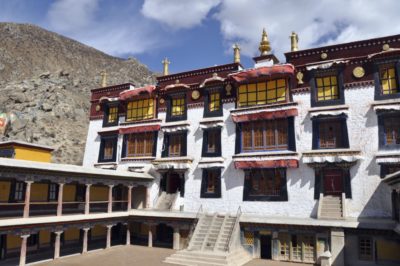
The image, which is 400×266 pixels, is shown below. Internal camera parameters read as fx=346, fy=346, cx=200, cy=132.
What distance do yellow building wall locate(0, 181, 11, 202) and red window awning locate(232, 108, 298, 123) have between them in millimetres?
14740

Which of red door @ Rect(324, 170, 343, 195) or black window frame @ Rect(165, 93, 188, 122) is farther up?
black window frame @ Rect(165, 93, 188, 122)

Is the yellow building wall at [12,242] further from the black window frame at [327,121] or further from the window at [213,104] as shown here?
the black window frame at [327,121]

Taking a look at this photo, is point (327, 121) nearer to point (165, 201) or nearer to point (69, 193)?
point (165, 201)

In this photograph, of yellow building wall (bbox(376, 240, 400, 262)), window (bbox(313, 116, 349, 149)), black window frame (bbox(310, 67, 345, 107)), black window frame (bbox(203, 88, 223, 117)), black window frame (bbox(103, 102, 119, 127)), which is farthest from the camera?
black window frame (bbox(103, 102, 119, 127))

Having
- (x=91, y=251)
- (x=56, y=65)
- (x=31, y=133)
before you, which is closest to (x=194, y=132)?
(x=91, y=251)

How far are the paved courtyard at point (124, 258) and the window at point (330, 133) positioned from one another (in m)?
7.35

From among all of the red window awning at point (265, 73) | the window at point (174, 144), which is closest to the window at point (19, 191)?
the window at point (174, 144)

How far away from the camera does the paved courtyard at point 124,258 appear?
18.6m

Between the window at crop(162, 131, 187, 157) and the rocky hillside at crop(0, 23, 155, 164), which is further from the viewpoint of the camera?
the rocky hillside at crop(0, 23, 155, 164)

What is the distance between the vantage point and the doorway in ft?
65.9

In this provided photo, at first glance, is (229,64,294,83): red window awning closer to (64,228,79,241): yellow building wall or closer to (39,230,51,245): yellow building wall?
(64,228,79,241): yellow building wall

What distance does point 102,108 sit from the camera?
102ft

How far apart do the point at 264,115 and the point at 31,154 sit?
17248 mm

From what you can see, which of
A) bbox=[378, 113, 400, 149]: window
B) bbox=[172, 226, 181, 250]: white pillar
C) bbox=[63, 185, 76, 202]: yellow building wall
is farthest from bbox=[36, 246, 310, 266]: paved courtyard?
bbox=[378, 113, 400, 149]: window
